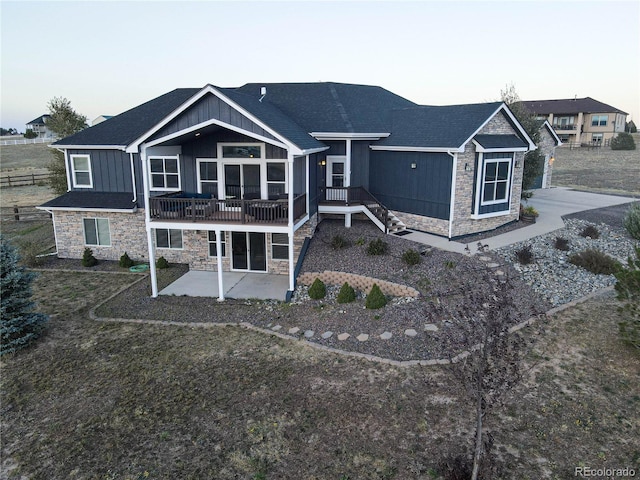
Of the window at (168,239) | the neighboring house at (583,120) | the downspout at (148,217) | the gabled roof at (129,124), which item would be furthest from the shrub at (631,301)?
the neighboring house at (583,120)

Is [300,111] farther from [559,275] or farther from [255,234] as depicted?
[559,275]

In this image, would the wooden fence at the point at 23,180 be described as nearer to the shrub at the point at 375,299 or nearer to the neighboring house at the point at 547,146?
the shrub at the point at 375,299

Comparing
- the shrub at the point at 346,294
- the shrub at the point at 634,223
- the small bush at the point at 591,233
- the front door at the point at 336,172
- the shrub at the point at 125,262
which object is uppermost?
the front door at the point at 336,172

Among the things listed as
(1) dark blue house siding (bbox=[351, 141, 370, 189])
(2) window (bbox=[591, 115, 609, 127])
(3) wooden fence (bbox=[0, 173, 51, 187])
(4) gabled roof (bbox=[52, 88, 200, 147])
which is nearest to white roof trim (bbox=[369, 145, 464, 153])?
(1) dark blue house siding (bbox=[351, 141, 370, 189])

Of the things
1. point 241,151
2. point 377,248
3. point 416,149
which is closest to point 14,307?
point 241,151

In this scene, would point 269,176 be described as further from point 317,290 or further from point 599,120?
point 599,120

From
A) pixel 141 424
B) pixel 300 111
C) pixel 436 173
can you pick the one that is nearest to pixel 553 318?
pixel 436 173

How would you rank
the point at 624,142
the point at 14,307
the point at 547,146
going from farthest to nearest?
the point at 624,142 < the point at 547,146 < the point at 14,307
